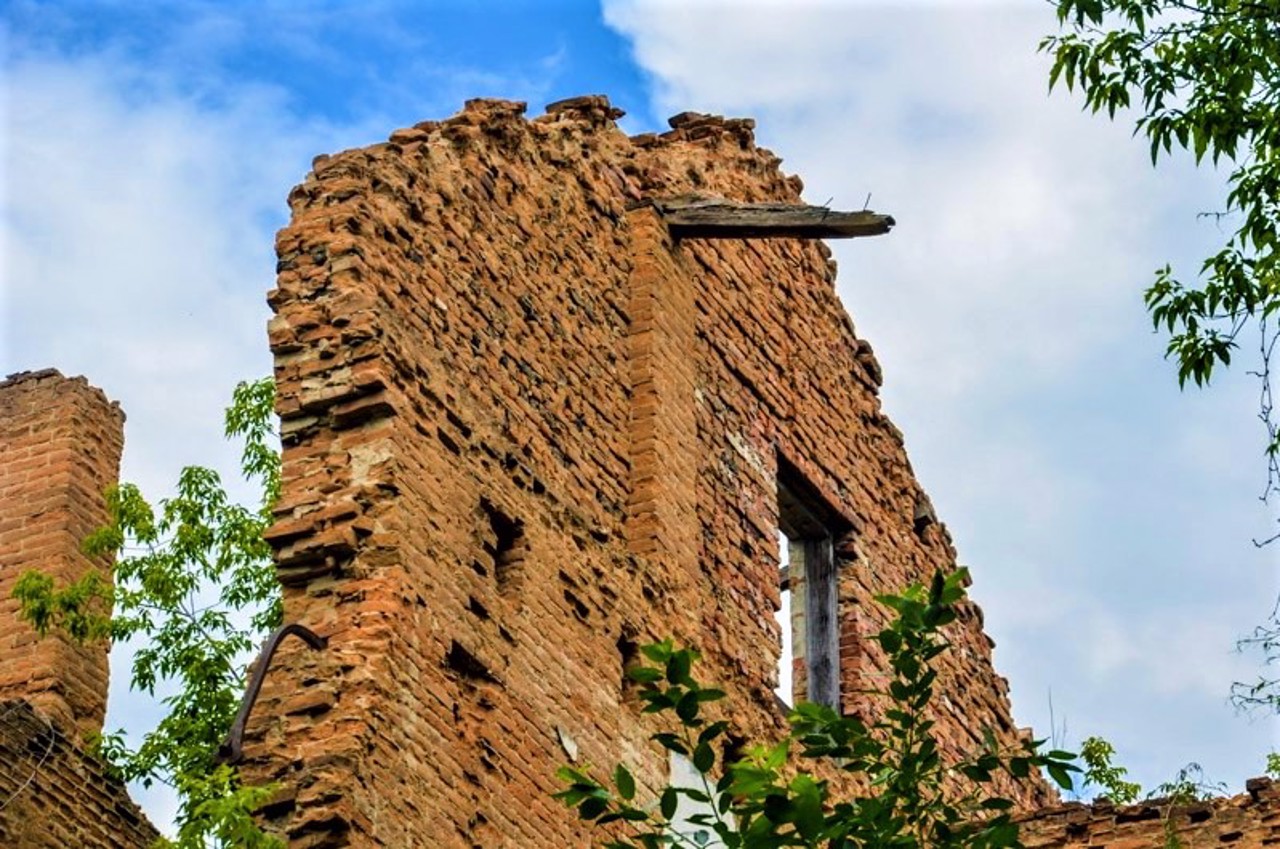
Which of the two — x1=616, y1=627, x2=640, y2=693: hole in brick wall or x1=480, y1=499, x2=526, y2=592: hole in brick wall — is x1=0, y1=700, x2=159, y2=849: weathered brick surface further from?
x1=616, y1=627, x2=640, y2=693: hole in brick wall

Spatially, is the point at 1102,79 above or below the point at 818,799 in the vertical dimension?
above

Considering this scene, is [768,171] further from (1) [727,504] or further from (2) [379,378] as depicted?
(2) [379,378]

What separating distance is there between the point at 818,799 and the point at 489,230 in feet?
17.7

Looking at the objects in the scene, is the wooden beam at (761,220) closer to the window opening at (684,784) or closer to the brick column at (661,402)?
the brick column at (661,402)

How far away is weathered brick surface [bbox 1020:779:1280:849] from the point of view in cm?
1301

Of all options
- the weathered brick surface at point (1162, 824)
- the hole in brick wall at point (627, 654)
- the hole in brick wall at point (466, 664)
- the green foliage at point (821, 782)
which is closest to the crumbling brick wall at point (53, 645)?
the hole in brick wall at point (466, 664)

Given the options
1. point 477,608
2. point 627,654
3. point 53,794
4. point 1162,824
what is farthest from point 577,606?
point 1162,824

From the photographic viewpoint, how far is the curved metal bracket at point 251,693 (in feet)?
35.6

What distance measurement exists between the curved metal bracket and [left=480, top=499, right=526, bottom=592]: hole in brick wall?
1.47m

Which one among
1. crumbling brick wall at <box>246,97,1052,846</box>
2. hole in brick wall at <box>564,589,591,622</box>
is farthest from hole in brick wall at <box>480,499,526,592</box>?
hole in brick wall at <box>564,589,591,622</box>

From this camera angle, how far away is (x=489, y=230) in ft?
45.0

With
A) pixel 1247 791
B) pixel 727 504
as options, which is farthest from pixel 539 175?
pixel 1247 791

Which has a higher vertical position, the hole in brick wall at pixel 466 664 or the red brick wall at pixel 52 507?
the red brick wall at pixel 52 507

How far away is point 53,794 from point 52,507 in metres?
2.27
